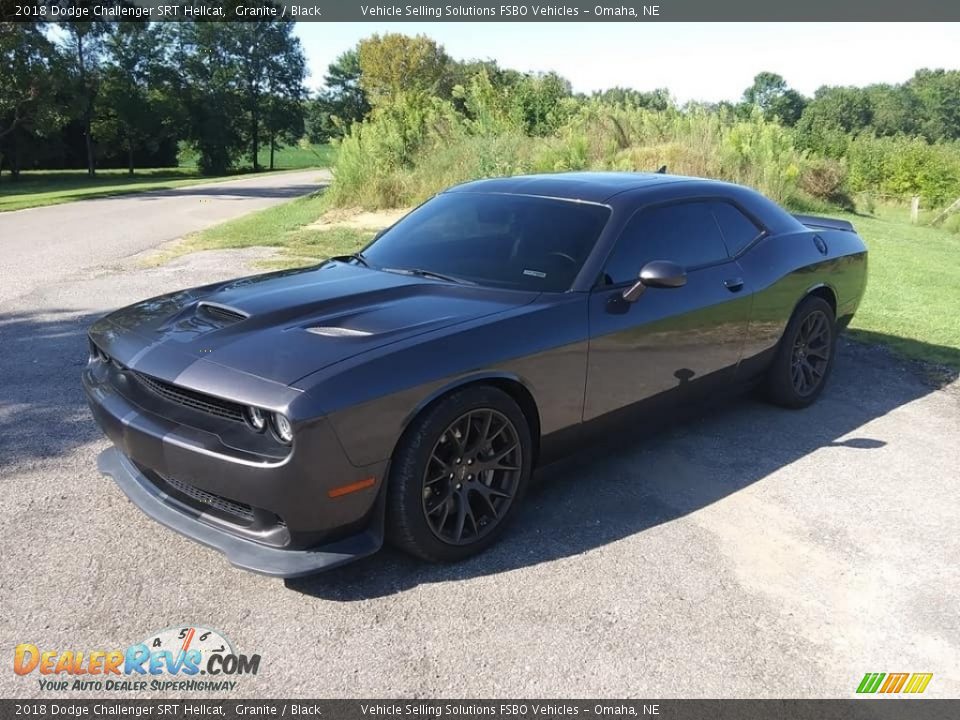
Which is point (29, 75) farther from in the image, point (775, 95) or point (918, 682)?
point (775, 95)

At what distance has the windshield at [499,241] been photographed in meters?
4.02

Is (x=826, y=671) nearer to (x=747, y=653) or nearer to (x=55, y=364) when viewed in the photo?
(x=747, y=653)

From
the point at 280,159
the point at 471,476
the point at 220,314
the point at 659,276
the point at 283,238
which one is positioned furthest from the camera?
the point at 280,159

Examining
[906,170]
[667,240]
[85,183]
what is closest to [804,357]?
[667,240]

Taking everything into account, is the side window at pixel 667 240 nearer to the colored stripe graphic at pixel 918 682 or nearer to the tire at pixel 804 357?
the tire at pixel 804 357

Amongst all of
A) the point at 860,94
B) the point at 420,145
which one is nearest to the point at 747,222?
the point at 420,145

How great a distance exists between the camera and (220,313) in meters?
3.59

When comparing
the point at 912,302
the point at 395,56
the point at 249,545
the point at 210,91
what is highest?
the point at 395,56

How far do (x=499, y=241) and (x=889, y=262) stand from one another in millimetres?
10666

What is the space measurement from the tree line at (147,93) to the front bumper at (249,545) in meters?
29.7

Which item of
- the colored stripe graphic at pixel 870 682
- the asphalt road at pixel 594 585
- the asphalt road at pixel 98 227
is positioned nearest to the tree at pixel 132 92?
the asphalt road at pixel 98 227

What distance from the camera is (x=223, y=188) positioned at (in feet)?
105

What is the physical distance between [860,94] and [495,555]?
357 feet

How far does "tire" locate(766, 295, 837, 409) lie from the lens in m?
5.21
